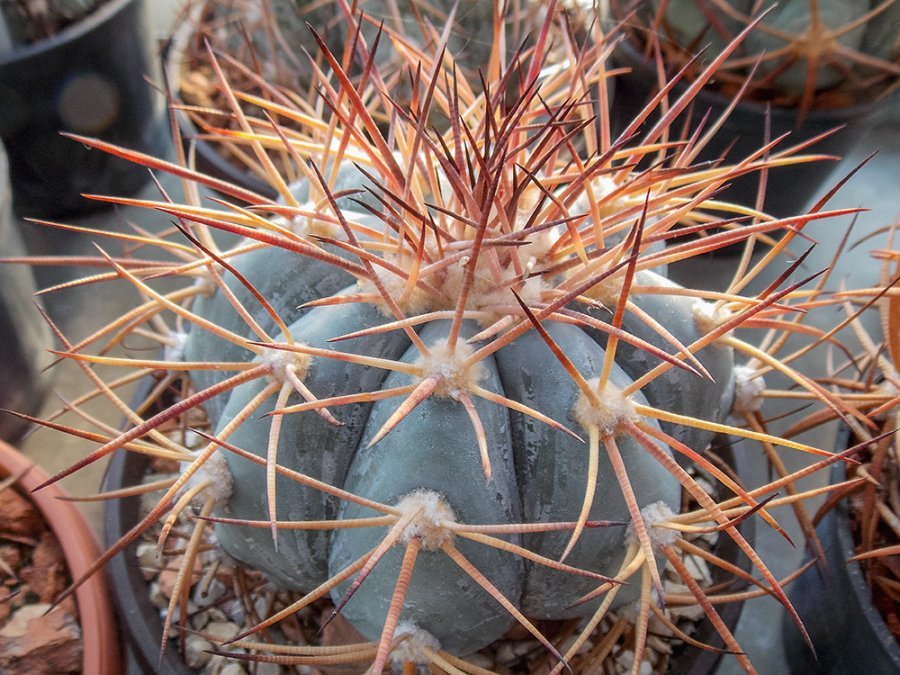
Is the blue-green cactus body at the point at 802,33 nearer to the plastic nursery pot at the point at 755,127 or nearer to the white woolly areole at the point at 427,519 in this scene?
the plastic nursery pot at the point at 755,127

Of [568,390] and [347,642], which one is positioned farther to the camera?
[347,642]

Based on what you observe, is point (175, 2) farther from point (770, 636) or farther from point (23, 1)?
point (770, 636)

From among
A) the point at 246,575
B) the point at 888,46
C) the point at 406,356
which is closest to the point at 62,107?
the point at 246,575

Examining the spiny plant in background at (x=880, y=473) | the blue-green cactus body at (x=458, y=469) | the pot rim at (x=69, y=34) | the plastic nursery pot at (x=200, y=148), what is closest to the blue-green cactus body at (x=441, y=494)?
the blue-green cactus body at (x=458, y=469)

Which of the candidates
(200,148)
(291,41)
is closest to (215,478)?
(200,148)

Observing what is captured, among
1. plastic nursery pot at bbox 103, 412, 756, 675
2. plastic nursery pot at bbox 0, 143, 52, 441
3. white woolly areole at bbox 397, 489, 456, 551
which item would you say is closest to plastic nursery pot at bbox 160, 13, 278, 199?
plastic nursery pot at bbox 0, 143, 52, 441

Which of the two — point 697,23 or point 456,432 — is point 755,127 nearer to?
point 697,23
